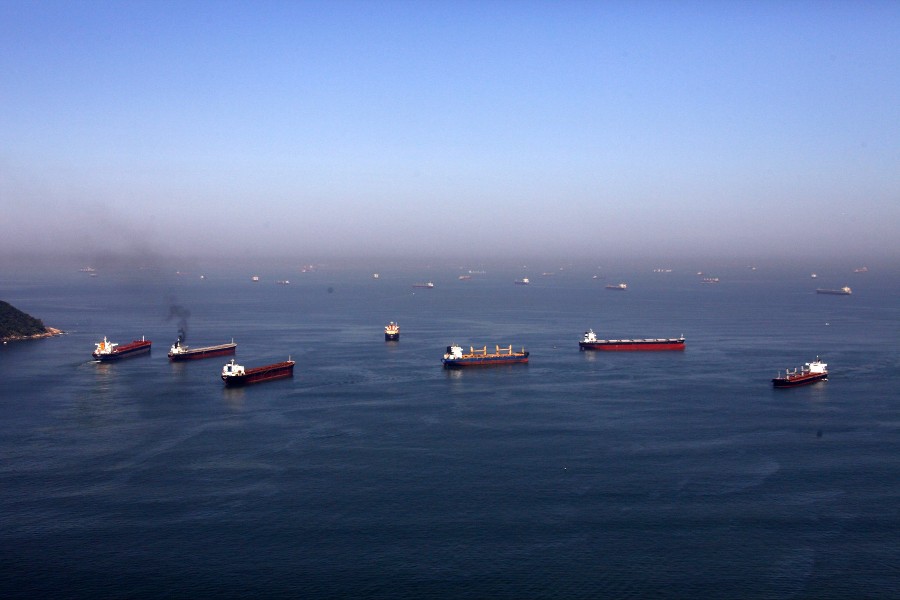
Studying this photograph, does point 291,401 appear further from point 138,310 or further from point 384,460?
point 138,310

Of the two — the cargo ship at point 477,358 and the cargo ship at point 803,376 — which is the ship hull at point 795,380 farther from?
the cargo ship at point 477,358

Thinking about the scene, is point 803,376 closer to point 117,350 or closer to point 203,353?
point 203,353

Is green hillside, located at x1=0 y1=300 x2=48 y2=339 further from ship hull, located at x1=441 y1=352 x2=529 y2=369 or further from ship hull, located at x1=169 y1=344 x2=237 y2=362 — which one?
ship hull, located at x1=441 y1=352 x2=529 y2=369

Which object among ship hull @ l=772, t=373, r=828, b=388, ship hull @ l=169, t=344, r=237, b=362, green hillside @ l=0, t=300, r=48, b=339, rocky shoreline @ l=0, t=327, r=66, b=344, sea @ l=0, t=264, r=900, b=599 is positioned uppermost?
green hillside @ l=0, t=300, r=48, b=339

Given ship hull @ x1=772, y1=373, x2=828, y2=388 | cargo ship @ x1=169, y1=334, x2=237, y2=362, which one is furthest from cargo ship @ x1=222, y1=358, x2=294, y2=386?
ship hull @ x1=772, y1=373, x2=828, y2=388

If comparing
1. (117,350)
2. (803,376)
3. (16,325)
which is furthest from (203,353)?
(803,376)

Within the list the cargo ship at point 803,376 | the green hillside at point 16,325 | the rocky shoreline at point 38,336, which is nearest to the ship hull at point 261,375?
the cargo ship at point 803,376
